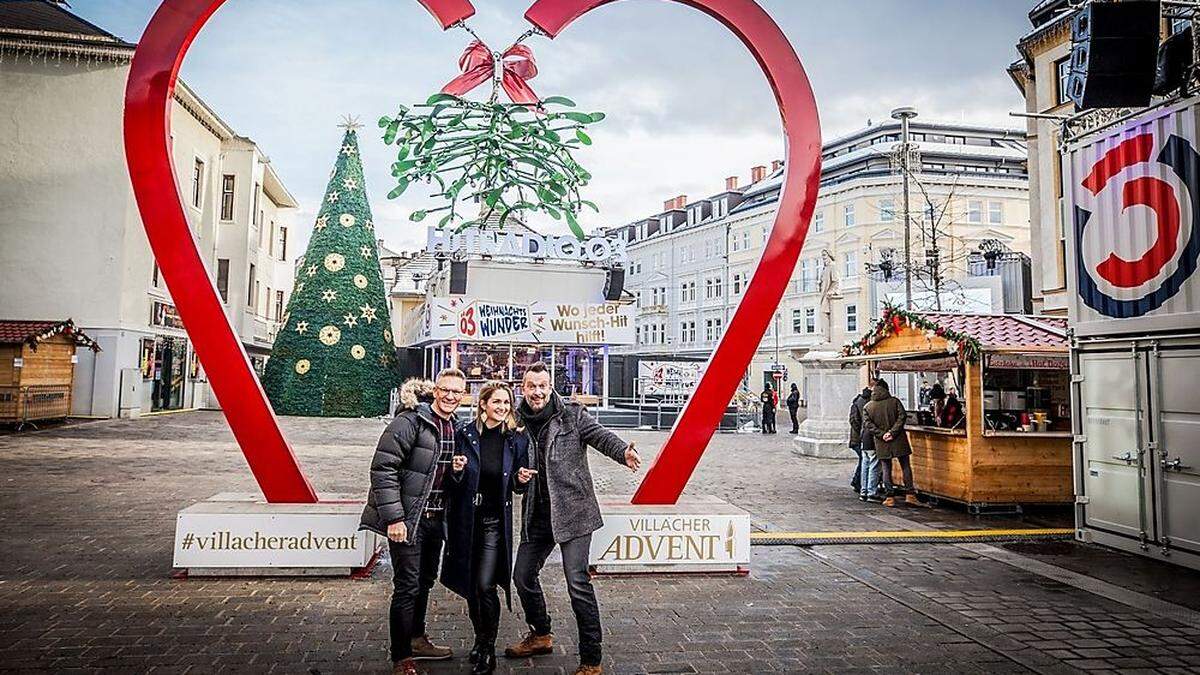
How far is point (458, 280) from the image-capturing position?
83.8 feet

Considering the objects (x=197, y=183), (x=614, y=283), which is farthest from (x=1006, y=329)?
(x=197, y=183)

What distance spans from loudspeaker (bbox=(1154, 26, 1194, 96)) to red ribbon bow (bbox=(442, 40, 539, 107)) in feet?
21.3

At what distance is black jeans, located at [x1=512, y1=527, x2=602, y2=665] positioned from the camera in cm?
444

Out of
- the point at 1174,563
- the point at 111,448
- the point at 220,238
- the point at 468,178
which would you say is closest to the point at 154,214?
the point at 468,178

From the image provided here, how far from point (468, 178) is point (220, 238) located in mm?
29783

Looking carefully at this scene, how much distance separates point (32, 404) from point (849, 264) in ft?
130

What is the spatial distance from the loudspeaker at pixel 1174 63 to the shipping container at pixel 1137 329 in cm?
23

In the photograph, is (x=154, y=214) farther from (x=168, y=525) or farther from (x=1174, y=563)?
(x=1174, y=563)

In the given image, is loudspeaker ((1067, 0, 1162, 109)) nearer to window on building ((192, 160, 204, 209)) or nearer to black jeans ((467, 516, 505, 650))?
black jeans ((467, 516, 505, 650))

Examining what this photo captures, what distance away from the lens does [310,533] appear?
21.6 ft

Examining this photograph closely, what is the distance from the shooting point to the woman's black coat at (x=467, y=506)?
4.61m

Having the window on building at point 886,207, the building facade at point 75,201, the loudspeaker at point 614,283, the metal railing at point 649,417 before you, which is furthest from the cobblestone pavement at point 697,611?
the window on building at point 886,207

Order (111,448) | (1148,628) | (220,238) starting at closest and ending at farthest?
1. (1148,628)
2. (111,448)
3. (220,238)

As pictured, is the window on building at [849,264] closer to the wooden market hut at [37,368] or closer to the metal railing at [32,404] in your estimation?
the wooden market hut at [37,368]
